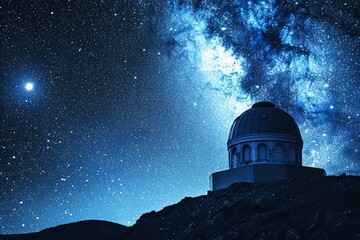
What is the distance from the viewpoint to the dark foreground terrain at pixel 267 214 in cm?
2102

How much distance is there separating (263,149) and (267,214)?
17572 mm

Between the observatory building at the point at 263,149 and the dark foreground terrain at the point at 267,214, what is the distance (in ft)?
18.0

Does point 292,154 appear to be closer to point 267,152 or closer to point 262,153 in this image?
point 267,152

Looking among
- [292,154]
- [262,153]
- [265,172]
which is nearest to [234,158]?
[262,153]

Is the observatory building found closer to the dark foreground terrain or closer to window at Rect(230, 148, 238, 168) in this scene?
window at Rect(230, 148, 238, 168)

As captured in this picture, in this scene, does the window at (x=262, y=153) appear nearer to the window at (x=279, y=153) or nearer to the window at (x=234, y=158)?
the window at (x=279, y=153)

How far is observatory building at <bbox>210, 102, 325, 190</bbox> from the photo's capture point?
38.8m

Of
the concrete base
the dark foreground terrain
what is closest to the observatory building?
the concrete base

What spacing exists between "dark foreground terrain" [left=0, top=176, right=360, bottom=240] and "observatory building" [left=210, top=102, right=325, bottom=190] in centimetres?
548

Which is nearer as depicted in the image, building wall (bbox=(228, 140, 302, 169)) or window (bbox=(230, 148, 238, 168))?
building wall (bbox=(228, 140, 302, 169))

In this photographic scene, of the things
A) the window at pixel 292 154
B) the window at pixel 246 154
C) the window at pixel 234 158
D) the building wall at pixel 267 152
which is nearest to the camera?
the building wall at pixel 267 152

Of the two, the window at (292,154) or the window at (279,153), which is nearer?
the window at (279,153)

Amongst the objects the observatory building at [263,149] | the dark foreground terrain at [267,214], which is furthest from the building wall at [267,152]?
the dark foreground terrain at [267,214]

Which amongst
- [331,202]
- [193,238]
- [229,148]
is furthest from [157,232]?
[229,148]
